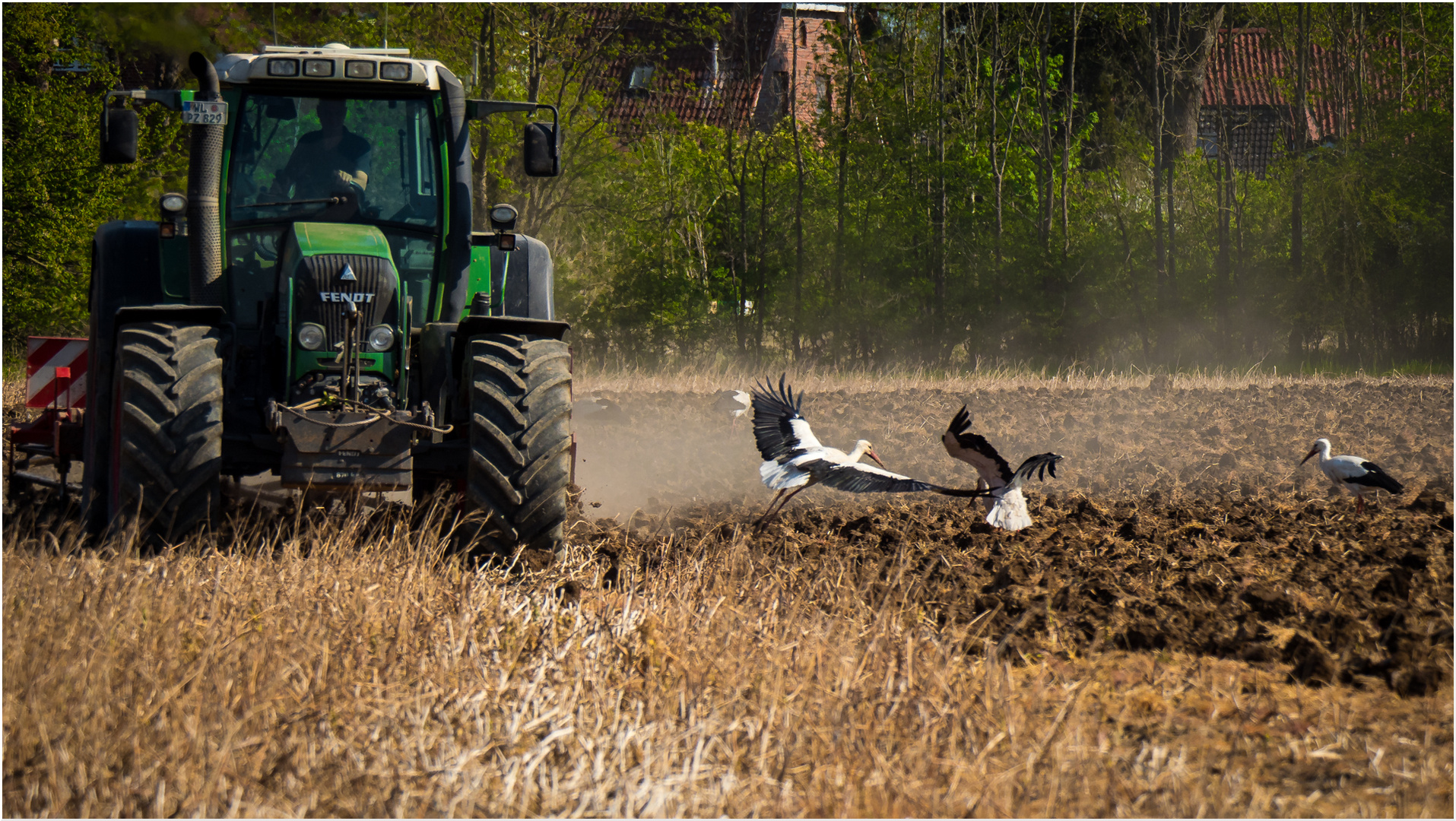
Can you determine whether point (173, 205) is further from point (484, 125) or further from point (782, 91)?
point (782, 91)

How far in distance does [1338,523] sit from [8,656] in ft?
22.9

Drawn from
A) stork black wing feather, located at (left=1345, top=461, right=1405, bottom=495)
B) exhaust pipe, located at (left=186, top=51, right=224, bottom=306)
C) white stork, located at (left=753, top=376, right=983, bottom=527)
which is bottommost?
stork black wing feather, located at (left=1345, top=461, right=1405, bottom=495)

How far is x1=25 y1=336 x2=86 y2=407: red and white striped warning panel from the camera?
8664mm

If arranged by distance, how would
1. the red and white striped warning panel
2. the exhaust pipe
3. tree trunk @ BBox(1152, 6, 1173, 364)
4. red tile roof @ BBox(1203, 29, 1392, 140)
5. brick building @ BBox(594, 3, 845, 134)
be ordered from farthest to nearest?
1. red tile roof @ BBox(1203, 29, 1392, 140)
2. tree trunk @ BBox(1152, 6, 1173, 364)
3. brick building @ BBox(594, 3, 845, 134)
4. the red and white striped warning panel
5. the exhaust pipe

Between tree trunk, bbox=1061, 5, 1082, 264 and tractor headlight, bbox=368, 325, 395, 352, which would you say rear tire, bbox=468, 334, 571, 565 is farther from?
tree trunk, bbox=1061, 5, 1082, 264

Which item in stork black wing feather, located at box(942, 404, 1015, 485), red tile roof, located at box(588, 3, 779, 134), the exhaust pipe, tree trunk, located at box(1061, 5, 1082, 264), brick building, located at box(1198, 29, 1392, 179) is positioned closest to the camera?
the exhaust pipe

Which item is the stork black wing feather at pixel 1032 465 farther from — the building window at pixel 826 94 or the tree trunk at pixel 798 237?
the building window at pixel 826 94

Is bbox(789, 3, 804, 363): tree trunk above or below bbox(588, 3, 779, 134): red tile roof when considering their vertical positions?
below

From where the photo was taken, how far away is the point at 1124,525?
752 centimetres

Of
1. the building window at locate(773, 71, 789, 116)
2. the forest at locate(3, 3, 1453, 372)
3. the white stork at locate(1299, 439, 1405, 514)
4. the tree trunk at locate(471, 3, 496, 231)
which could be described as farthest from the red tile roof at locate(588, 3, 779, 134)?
the white stork at locate(1299, 439, 1405, 514)

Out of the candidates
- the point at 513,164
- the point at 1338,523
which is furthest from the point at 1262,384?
the point at 513,164

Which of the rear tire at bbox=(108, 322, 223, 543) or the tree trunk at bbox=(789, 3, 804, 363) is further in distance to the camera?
the tree trunk at bbox=(789, 3, 804, 363)

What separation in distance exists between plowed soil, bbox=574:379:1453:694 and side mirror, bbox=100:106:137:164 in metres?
3.13

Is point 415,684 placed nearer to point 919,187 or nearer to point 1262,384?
point 1262,384
